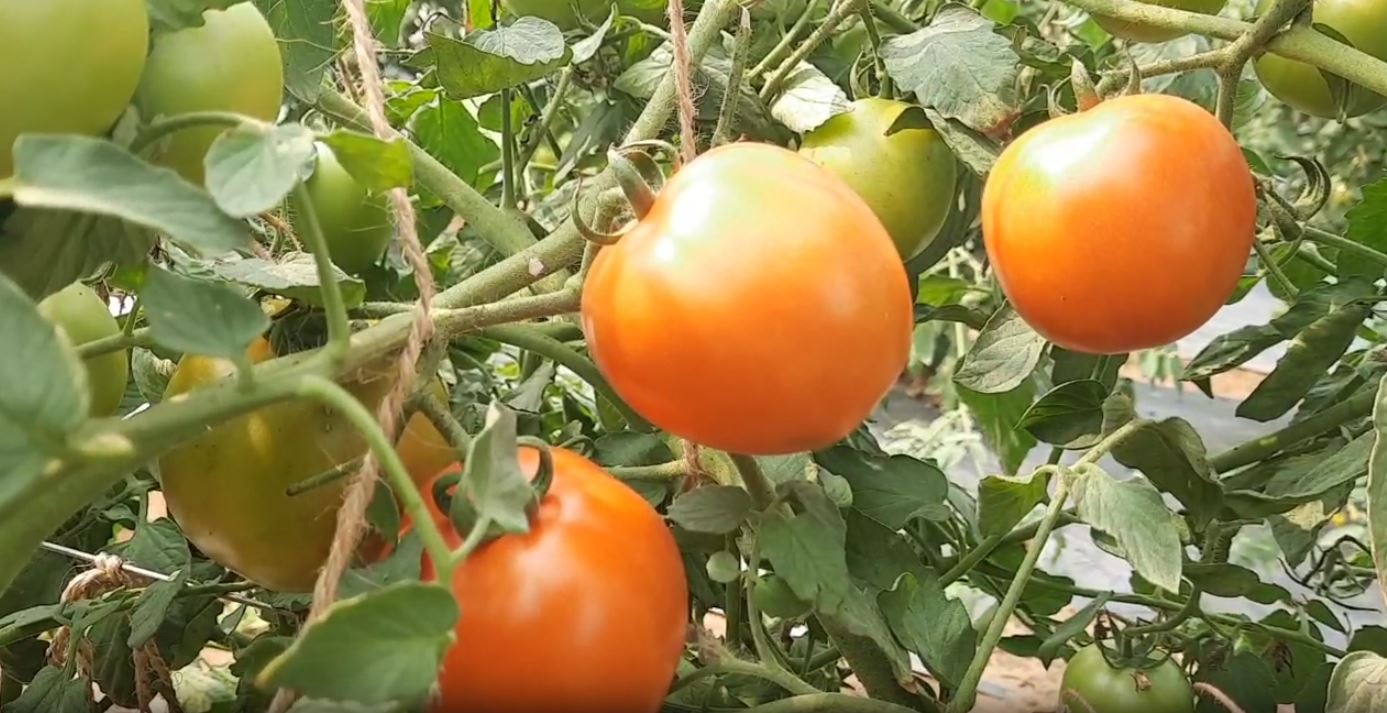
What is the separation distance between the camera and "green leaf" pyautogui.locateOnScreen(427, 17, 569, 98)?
0.50m

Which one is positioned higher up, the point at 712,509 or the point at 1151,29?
the point at 1151,29

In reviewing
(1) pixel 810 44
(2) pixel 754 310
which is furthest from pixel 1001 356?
(2) pixel 754 310

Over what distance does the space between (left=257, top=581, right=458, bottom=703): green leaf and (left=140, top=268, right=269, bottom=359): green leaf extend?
0.25ft

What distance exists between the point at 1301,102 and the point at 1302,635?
0.32 metres

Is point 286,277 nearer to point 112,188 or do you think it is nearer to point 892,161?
point 112,188

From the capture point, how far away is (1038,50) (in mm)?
617

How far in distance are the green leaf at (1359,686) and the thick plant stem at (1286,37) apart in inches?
9.2

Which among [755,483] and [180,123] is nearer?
[180,123]

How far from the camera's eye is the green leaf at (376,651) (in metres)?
0.25

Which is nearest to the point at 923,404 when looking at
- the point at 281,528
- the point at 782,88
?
the point at 782,88

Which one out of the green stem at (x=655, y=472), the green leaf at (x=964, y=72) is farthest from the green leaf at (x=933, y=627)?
the green leaf at (x=964, y=72)

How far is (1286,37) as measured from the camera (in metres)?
0.49

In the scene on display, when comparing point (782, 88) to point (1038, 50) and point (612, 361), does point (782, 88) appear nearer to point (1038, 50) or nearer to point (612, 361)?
point (1038, 50)

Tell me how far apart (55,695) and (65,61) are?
15.7 inches
